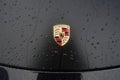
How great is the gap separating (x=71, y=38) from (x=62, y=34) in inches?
2.3

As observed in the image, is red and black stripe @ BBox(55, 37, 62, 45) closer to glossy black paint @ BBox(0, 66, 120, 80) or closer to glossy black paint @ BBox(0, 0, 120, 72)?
glossy black paint @ BBox(0, 0, 120, 72)

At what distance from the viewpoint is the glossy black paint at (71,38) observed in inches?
75.6

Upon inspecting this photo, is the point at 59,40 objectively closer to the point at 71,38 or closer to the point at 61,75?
the point at 71,38

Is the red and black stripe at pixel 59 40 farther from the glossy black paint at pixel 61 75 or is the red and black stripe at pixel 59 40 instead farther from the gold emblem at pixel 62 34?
the glossy black paint at pixel 61 75

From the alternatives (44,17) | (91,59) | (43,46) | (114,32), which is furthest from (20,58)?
(114,32)

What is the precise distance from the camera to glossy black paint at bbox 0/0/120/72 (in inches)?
75.6

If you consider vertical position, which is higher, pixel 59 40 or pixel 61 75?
pixel 59 40

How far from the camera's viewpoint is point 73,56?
1.93m

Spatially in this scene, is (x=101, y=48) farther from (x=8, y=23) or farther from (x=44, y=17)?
(x=8, y=23)

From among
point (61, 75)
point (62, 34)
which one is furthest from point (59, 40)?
point (61, 75)

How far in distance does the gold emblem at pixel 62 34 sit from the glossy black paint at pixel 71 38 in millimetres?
23

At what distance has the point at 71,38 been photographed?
191 centimetres

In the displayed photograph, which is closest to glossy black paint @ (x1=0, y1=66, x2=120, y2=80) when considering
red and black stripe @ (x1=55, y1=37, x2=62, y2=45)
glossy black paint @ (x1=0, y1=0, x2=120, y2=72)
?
glossy black paint @ (x1=0, y1=0, x2=120, y2=72)

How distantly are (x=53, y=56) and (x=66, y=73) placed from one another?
0.13 metres
